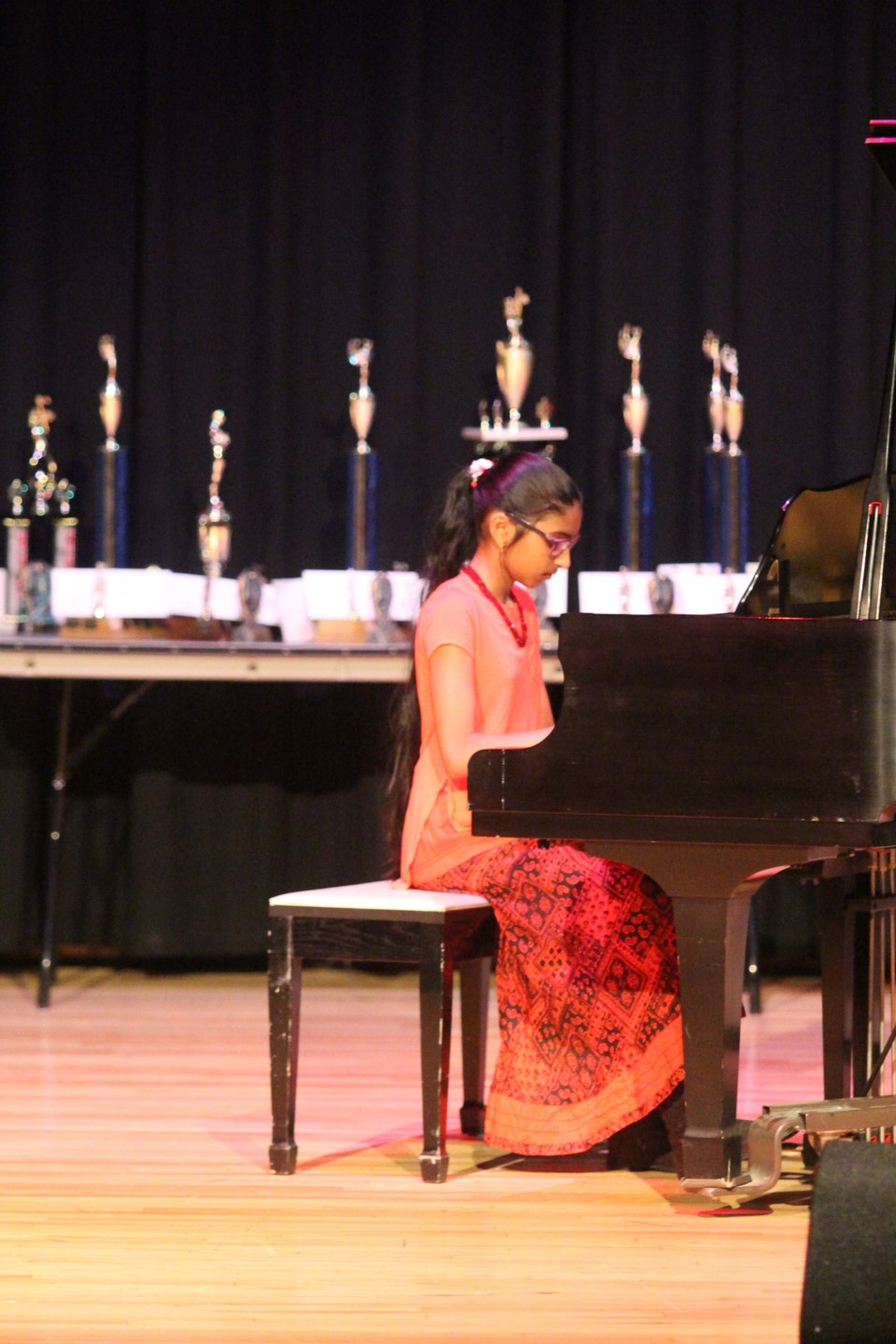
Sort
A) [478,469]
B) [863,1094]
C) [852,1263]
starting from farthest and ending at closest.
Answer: [478,469] → [863,1094] → [852,1263]

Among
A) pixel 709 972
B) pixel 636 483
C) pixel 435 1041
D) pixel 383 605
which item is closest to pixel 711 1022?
pixel 709 972

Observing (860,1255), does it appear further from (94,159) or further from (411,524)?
(94,159)

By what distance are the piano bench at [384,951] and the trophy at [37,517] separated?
2.14m

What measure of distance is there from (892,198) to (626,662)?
315 centimetres

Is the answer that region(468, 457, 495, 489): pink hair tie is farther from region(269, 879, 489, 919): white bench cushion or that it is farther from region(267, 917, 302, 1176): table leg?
region(267, 917, 302, 1176): table leg

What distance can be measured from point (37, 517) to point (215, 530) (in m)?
0.66

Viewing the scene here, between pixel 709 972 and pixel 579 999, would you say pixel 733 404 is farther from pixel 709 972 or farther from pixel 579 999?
pixel 709 972

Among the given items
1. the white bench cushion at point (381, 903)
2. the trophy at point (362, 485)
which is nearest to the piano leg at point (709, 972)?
the white bench cushion at point (381, 903)

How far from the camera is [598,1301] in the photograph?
2.43 meters

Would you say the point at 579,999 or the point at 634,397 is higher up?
the point at 634,397

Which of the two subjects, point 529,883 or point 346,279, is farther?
point 346,279

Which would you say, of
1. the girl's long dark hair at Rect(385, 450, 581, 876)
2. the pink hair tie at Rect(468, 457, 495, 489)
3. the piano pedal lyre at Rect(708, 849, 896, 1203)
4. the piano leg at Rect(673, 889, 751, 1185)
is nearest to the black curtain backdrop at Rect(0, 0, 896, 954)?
the girl's long dark hair at Rect(385, 450, 581, 876)

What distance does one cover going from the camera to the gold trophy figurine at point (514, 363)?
519 cm

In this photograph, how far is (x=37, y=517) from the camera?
5.50 meters
